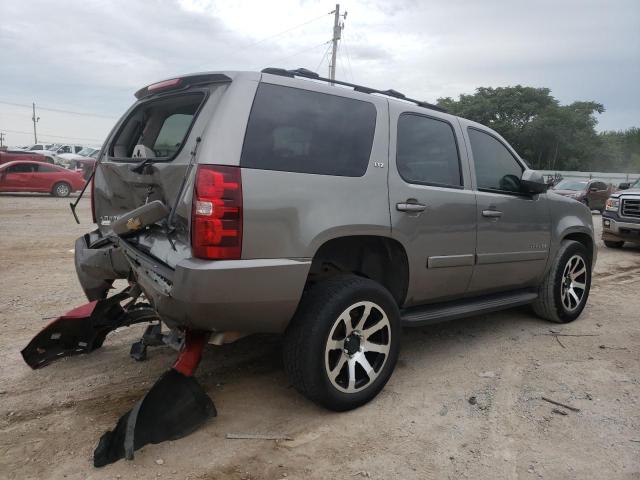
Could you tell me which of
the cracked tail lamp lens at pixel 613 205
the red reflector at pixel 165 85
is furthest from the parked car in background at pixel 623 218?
the red reflector at pixel 165 85

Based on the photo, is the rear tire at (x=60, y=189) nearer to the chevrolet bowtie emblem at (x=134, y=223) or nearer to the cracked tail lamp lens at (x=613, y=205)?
the cracked tail lamp lens at (x=613, y=205)

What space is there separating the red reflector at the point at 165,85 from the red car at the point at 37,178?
1584cm

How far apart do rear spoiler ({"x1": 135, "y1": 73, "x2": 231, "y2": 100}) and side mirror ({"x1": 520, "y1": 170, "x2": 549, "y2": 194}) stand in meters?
2.68

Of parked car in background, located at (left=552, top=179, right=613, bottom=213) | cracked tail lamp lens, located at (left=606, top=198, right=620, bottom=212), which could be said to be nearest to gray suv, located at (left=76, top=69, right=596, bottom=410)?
cracked tail lamp lens, located at (left=606, top=198, right=620, bottom=212)

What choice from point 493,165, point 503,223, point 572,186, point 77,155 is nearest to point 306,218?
point 503,223

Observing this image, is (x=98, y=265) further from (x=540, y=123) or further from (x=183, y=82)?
(x=540, y=123)

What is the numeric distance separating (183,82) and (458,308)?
8.15 feet

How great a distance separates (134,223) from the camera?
9.34ft

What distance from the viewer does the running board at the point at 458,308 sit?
3.45m

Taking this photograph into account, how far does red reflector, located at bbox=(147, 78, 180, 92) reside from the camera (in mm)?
3153

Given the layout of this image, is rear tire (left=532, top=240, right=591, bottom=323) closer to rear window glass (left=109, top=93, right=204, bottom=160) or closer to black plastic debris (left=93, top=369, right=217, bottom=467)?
black plastic debris (left=93, top=369, right=217, bottom=467)

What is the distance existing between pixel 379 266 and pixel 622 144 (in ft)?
213

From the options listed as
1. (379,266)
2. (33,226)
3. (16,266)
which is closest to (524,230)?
(379,266)

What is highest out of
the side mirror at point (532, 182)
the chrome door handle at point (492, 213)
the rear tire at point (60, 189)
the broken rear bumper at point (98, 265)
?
the side mirror at point (532, 182)
